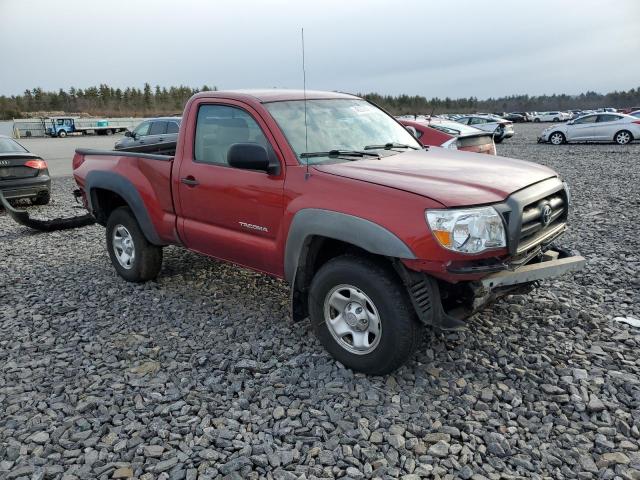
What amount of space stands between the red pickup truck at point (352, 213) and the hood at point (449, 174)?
0.04ft

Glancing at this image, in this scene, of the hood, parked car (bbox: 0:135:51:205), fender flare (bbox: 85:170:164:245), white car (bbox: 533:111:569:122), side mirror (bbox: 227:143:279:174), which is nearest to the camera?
the hood

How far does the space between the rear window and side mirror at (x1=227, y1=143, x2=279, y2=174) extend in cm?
845

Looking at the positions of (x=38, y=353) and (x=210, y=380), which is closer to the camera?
(x=210, y=380)

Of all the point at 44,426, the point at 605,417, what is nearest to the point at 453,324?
the point at 605,417

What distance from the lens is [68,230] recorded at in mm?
8414

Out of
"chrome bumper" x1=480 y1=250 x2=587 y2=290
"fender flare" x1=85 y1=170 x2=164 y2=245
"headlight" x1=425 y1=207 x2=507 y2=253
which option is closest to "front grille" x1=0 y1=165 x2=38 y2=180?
"fender flare" x1=85 y1=170 x2=164 y2=245

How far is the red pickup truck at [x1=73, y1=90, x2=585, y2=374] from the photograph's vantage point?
3.04m

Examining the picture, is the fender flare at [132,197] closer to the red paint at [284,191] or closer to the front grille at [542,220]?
the red paint at [284,191]

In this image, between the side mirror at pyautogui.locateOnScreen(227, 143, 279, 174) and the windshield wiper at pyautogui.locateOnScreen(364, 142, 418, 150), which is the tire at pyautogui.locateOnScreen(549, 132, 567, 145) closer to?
the windshield wiper at pyautogui.locateOnScreen(364, 142, 418, 150)

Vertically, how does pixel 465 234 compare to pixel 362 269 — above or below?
above

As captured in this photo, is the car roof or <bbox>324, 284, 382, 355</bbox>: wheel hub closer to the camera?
<bbox>324, 284, 382, 355</bbox>: wheel hub

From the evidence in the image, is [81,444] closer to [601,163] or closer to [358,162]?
[358,162]

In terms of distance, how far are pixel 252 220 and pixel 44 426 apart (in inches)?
76.6

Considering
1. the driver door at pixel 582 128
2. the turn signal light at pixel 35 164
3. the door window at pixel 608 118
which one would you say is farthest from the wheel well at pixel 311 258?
the driver door at pixel 582 128
